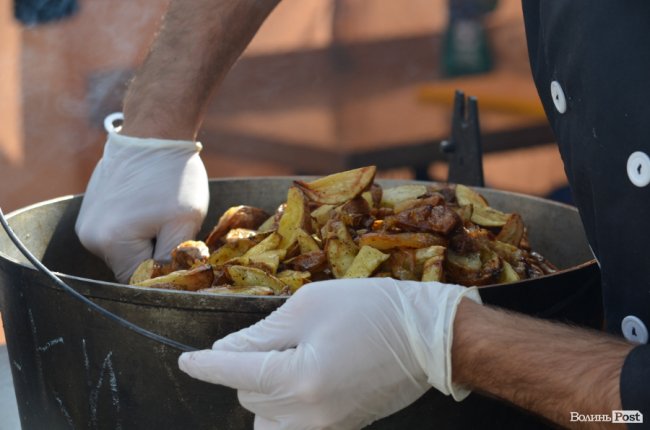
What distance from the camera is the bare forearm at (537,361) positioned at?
114 cm

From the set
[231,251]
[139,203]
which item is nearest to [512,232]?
[231,251]

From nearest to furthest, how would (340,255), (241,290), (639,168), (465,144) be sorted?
(639,168) < (241,290) < (340,255) < (465,144)

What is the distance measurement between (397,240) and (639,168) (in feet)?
1.38

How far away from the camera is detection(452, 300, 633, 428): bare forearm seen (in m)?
1.14

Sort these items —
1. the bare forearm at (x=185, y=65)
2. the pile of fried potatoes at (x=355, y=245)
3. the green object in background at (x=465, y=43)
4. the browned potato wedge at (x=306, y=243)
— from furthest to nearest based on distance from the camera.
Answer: the green object in background at (x=465, y=43), the bare forearm at (x=185, y=65), the browned potato wedge at (x=306, y=243), the pile of fried potatoes at (x=355, y=245)

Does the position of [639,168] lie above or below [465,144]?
above

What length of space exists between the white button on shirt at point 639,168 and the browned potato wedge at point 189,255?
761mm

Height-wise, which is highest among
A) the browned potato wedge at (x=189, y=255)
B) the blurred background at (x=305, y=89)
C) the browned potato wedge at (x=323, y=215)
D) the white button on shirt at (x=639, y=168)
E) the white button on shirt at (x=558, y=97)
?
→ the white button on shirt at (x=558, y=97)

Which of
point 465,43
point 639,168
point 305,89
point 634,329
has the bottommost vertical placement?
point 305,89

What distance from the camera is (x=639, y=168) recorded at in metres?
1.25

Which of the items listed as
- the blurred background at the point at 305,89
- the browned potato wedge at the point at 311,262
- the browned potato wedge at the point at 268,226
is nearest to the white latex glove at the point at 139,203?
the browned potato wedge at the point at 268,226

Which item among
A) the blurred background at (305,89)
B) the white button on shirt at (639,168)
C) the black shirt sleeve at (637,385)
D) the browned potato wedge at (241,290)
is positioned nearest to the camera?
the black shirt sleeve at (637,385)

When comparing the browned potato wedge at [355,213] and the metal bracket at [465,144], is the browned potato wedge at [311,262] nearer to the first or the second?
the browned potato wedge at [355,213]

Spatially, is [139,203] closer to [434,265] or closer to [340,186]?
[340,186]
